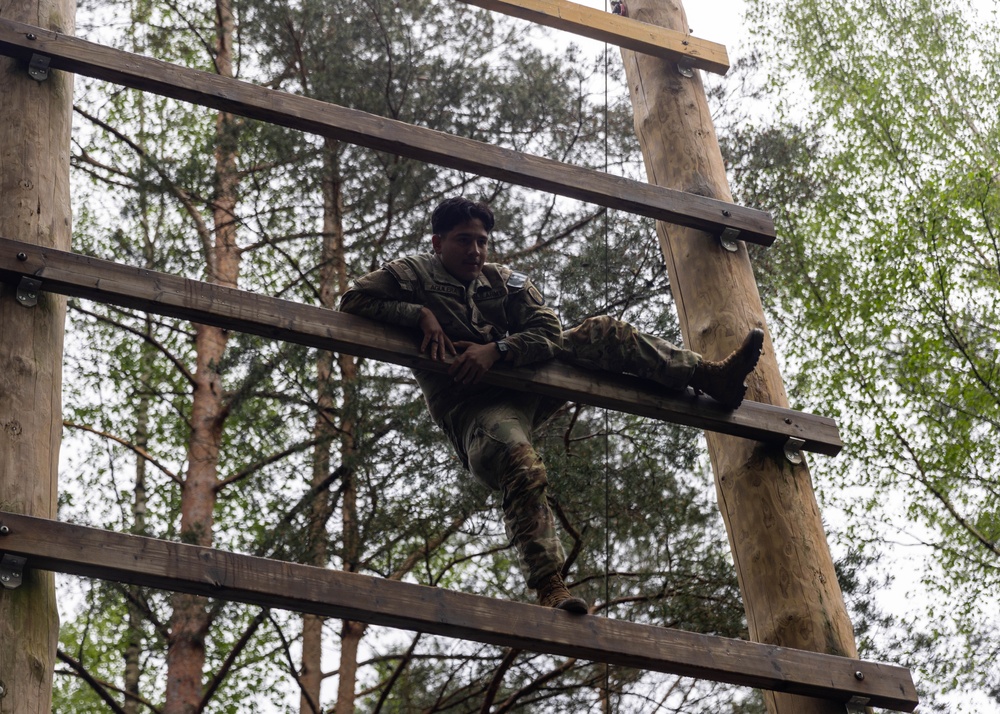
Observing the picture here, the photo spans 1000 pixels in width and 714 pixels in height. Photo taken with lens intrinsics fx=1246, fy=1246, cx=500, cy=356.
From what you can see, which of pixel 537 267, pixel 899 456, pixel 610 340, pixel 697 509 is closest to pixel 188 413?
pixel 537 267

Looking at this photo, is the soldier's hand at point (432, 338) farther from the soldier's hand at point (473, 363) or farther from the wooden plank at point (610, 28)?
the wooden plank at point (610, 28)

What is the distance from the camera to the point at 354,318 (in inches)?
152

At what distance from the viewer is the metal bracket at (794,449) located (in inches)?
173

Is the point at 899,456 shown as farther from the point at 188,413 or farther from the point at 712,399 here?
the point at 712,399

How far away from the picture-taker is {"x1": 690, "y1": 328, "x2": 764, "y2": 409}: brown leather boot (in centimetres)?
418

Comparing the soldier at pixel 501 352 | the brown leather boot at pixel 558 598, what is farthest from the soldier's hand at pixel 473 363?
the brown leather boot at pixel 558 598

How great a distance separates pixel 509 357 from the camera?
3.99 m

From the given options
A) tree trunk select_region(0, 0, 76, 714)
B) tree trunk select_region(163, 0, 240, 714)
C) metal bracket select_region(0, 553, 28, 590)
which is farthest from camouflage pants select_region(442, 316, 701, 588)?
tree trunk select_region(163, 0, 240, 714)

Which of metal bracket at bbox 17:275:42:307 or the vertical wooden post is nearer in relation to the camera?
metal bracket at bbox 17:275:42:307

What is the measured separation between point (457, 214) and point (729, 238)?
1.13 meters

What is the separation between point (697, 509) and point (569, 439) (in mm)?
1236

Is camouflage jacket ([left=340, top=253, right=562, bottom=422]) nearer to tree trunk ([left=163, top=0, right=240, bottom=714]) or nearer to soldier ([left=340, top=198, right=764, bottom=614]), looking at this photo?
soldier ([left=340, top=198, right=764, bottom=614])

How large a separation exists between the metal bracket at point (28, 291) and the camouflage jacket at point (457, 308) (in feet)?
3.00

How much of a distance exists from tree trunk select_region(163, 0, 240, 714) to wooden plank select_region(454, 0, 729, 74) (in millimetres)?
4608
